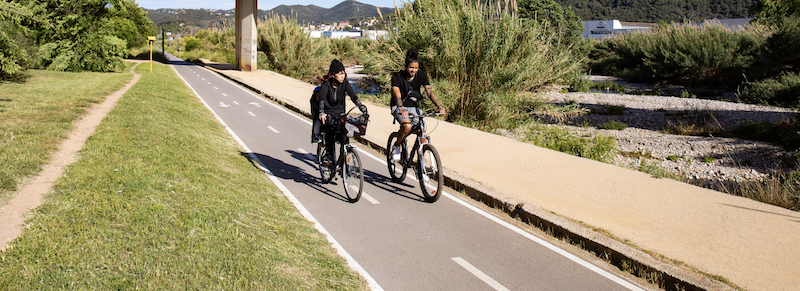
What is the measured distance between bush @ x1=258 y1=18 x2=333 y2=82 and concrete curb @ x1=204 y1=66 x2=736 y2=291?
28367mm

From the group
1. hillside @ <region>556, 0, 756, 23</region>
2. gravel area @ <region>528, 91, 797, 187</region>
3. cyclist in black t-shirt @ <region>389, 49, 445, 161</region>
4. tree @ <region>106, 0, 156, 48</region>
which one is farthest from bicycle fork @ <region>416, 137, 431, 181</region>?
hillside @ <region>556, 0, 756, 23</region>

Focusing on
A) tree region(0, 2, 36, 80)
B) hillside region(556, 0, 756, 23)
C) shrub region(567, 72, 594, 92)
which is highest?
hillside region(556, 0, 756, 23)

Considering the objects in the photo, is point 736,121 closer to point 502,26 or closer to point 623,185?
point 502,26

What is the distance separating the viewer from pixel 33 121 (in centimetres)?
1080

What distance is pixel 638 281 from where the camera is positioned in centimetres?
476

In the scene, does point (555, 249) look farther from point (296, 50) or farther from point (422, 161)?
point (296, 50)

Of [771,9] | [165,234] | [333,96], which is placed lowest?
[165,234]

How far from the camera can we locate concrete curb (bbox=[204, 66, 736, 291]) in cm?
453

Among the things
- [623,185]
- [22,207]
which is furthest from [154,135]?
[623,185]

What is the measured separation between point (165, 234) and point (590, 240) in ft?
13.6

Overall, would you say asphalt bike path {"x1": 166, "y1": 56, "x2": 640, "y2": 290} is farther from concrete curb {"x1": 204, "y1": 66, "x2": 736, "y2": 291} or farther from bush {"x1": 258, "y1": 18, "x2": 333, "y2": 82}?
bush {"x1": 258, "y1": 18, "x2": 333, "y2": 82}

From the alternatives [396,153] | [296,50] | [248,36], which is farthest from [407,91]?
[248,36]

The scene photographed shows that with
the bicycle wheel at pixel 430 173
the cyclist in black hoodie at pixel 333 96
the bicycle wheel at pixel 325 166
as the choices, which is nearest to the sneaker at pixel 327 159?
the bicycle wheel at pixel 325 166

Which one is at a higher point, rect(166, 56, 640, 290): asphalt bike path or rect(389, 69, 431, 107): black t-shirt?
rect(389, 69, 431, 107): black t-shirt
